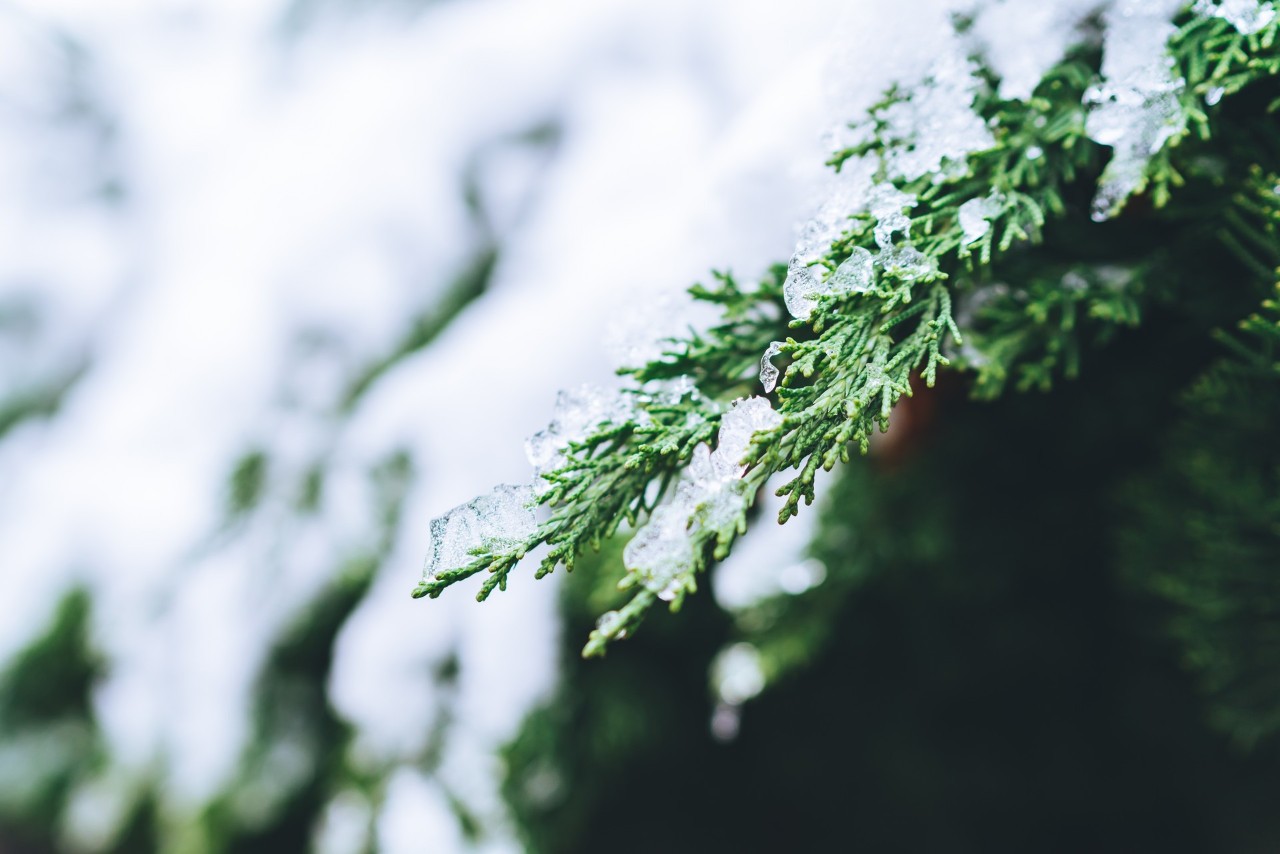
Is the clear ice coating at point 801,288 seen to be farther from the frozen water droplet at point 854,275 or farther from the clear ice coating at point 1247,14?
the clear ice coating at point 1247,14

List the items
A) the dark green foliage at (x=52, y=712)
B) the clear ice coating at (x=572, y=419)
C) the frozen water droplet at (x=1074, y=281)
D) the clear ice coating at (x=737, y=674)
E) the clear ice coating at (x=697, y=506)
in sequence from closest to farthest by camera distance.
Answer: the clear ice coating at (x=697, y=506), the clear ice coating at (x=572, y=419), the frozen water droplet at (x=1074, y=281), the clear ice coating at (x=737, y=674), the dark green foliage at (x=52, y=712)

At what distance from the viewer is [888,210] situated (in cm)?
59

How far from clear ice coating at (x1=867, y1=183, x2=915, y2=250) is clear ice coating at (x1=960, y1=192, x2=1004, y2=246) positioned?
0.13ft

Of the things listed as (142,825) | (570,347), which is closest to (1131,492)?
(570,347)

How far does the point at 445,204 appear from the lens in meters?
1.73

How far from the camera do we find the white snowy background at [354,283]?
110 cm

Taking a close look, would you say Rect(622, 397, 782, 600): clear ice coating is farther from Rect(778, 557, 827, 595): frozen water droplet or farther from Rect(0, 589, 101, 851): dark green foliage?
Rect(0, 589, 101, 851): dark green foliage

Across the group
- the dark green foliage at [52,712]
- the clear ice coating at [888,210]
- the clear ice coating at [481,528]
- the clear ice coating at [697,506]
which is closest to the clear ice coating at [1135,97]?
the clear ice coating at [888,210]

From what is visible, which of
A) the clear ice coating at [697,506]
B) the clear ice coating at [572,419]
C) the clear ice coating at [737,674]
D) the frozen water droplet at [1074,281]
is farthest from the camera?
the clear ice coating at [737,674]

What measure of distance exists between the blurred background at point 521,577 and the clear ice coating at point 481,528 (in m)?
0.20

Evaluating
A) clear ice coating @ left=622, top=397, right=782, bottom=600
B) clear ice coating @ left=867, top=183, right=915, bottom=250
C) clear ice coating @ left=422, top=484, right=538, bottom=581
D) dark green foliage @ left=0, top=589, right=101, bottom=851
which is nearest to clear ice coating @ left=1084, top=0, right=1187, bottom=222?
clear ice coating @ left=867, top=183, right=915, bottom=250

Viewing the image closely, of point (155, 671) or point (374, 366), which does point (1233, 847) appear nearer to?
point (374, 366)

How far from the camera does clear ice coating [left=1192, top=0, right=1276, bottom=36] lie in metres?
0.57

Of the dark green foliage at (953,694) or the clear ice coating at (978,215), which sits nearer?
the clear ice coating at (978,215)
